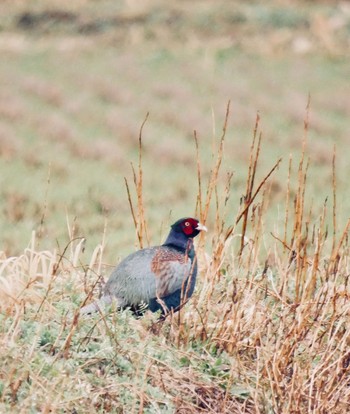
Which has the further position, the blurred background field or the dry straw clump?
the blurred background field

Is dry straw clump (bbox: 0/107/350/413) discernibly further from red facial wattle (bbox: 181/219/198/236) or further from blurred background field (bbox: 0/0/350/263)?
blurred background field (bbox: 0/0/350/263)

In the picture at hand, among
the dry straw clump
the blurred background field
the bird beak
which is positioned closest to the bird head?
the bird beak

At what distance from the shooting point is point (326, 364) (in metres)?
4.75

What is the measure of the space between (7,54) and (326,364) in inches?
737

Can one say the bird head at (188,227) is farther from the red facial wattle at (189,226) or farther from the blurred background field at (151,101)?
the blurred background field at (151,101)

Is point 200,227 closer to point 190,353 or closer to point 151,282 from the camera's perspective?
point 151,282

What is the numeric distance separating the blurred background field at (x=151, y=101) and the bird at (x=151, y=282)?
2.37 m

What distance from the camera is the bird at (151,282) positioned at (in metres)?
4.93

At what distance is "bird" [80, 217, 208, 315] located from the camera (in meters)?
4.93

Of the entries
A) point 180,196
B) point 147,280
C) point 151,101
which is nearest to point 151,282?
point 147,280

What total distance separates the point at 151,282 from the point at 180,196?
828 cm

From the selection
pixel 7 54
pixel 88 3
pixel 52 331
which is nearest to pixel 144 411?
pixel 52 331

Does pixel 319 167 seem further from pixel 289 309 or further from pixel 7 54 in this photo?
pixel 289 309

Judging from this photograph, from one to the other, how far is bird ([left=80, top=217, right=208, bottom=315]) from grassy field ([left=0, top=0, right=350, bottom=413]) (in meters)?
0.09
